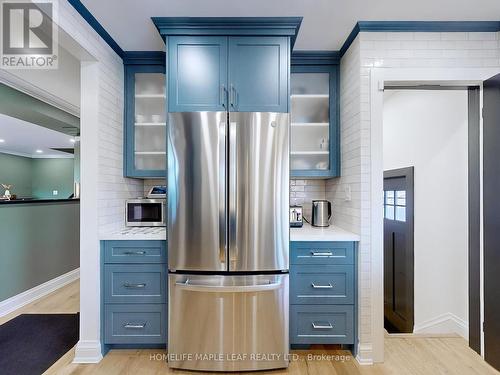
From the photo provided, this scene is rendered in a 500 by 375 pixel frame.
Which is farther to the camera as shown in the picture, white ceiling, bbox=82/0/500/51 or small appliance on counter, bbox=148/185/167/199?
small appliance on counter, bbox=148/185/167/199

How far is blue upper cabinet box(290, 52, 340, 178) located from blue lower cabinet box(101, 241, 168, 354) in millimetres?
1425

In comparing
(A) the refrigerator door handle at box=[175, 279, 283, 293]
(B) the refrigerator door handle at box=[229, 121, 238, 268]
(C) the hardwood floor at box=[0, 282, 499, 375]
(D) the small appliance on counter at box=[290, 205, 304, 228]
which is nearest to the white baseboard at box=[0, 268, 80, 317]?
(C) the hardwood floor at box=[0, 282, 499, 375]

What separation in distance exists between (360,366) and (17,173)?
397 inches

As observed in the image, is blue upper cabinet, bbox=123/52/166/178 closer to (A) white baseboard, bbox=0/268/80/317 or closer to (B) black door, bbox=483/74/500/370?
(A) white baseboard, bbox=0/268/80/317

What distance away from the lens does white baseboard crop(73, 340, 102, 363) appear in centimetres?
202

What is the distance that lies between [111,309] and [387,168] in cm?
347

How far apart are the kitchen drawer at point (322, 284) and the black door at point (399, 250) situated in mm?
1408

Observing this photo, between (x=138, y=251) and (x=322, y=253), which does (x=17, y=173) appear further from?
(x=322, y=253)

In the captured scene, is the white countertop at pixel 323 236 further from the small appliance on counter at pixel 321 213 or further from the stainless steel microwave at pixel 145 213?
the stainless steel microwave at pixel 145 213

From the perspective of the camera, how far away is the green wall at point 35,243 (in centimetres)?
294

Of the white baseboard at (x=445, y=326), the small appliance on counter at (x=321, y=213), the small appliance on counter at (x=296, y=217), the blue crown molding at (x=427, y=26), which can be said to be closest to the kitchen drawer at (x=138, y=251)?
the small appliance on counter at (x=296, y=217)

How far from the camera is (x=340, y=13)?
1898 millimetres

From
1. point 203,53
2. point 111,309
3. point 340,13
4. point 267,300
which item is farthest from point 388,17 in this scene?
point 111,309

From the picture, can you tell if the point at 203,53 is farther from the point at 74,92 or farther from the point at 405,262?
the point at 405,262
